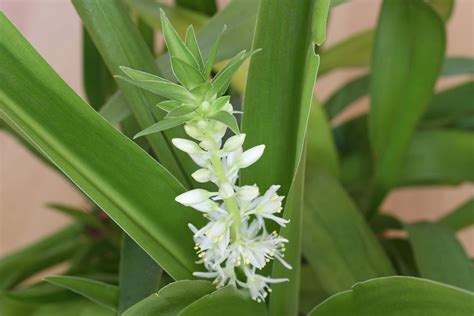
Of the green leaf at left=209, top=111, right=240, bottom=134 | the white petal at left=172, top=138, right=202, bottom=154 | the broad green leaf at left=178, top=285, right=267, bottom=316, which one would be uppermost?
the green leaf at left=209, top=111, right=240, bottom=134

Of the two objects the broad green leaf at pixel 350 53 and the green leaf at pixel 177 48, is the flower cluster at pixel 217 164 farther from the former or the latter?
the broad green leaf at pixel 350 53

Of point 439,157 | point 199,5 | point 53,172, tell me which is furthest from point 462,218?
point 53,172

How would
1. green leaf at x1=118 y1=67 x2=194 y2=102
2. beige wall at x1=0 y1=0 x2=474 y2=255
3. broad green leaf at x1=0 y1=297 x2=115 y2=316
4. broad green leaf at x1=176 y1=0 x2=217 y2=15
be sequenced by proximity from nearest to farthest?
green leaf at x1=118 y1=67 x2=194 y2=102 < broad green leaf at x1=0 y1=297 x2=115 y2=316 < broad green leaf at x1=176 y1=0 x2=217 y2=15 < beige wall at x1=0 y1=0 x2=474 y2=255

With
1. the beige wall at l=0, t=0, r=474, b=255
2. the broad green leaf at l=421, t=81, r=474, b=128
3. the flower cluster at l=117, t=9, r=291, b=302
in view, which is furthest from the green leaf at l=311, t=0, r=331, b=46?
the beige wall at l=0, t=0, r=474, b=255

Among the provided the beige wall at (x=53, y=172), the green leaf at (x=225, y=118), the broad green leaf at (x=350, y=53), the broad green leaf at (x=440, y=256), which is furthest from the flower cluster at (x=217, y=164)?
the beige wall at (x=53, y=172)

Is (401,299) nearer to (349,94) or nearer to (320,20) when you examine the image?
(320,20)

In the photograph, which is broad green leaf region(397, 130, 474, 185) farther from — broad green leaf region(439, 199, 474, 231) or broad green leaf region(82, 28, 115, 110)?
broad green leaf region(82, 28, 115, 110)

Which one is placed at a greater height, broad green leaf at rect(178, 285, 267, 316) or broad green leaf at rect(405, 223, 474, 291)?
broad green leaf at rect(178, 285, 267, 316)
